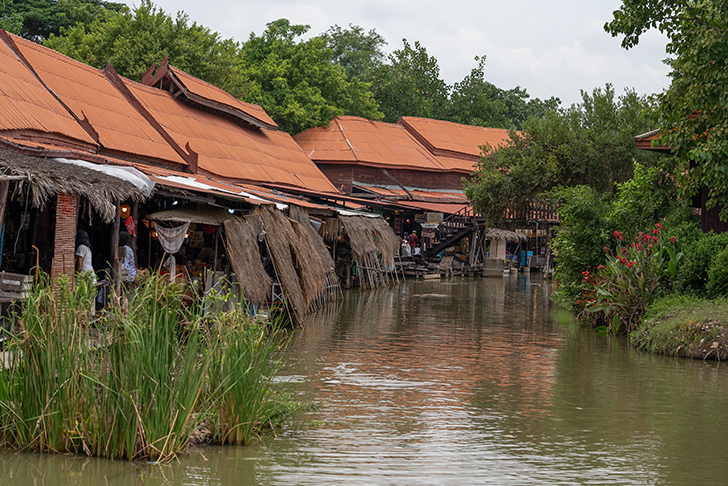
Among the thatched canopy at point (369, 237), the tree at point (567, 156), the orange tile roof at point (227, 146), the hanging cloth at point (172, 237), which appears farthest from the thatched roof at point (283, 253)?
the tree at point (567, 156)

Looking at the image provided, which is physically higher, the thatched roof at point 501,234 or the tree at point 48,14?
the tree at point 48,14

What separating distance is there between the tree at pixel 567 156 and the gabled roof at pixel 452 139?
10884mm

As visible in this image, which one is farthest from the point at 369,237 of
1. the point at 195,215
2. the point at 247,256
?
the point at 195,215

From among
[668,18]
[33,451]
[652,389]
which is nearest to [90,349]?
[33,451]

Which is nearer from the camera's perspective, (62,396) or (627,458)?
(62,396)

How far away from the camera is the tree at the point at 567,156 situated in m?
27.0

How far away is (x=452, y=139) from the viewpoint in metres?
43.1

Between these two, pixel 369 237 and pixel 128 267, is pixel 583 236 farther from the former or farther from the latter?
pixel 128 267

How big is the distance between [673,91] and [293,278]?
7.51 meters

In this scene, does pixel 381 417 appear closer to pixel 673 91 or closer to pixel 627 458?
pixel 627 458

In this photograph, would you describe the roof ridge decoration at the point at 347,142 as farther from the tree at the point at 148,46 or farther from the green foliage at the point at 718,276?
the green foliage at the point at 718,276

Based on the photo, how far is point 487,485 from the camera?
5973 millimetres

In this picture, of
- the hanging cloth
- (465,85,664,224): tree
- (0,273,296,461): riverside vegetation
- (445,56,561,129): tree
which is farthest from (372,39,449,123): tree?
(0,273,296,461): riverside vegetation

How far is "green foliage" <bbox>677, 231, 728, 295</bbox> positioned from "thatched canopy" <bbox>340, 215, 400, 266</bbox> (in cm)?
1108
